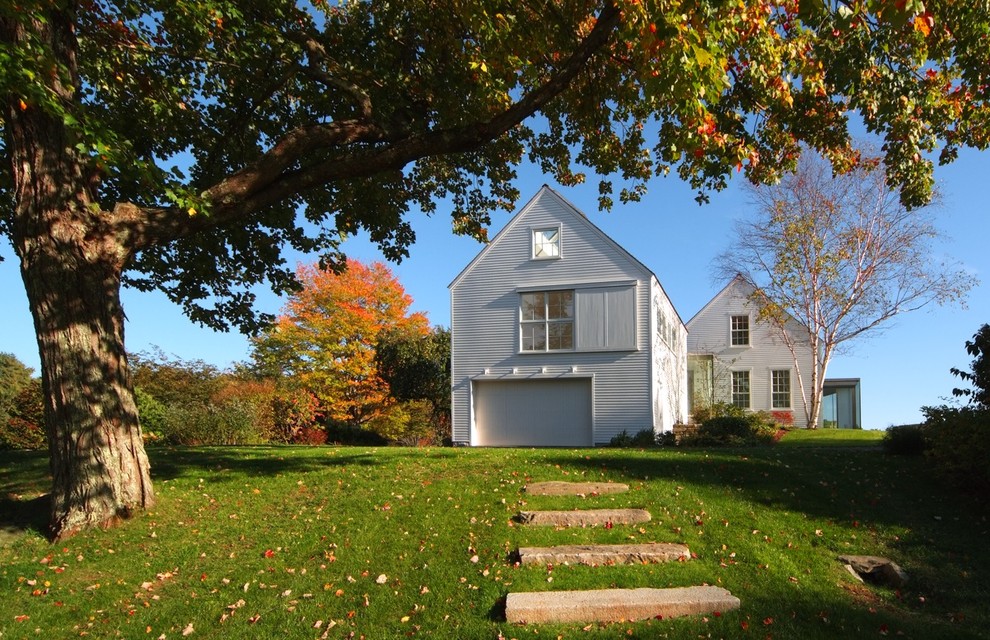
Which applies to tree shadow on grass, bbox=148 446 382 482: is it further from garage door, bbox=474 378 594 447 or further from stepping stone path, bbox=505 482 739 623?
garage door, bbox=474 378 594 447

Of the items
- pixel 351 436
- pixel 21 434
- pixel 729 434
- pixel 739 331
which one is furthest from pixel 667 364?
pixel 21 434

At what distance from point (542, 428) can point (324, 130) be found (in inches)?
579

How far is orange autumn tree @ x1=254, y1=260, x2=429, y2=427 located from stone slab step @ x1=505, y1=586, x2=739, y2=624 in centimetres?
2210

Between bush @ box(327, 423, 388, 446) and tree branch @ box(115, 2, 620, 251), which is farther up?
tree branch @ box(115, 2, 620, 251)

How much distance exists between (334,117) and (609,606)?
892cm

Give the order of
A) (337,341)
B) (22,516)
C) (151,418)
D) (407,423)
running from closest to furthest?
1. (22,516)
2. (151,418)
3. (407,423)
4. (337,341)

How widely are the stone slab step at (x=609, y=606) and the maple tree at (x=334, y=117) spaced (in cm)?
424

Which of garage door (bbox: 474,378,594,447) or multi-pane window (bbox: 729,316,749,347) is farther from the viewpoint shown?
multi-pane window (bbox: 729,316,749,347)

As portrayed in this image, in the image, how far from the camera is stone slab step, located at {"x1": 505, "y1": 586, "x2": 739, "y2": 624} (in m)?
5.29

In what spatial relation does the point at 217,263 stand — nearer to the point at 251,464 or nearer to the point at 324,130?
the point at 251,464

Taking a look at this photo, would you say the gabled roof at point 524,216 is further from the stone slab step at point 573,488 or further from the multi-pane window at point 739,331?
the stone slab step at point 573,488

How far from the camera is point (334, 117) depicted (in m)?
11.2

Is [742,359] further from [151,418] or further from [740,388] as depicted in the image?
[151,418]

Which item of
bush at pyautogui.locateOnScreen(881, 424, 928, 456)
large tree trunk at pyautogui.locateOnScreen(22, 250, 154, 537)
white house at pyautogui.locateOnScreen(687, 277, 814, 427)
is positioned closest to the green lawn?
large tree trunk at pyautogui.locateOnScreen(22, 250, 154, 537)
